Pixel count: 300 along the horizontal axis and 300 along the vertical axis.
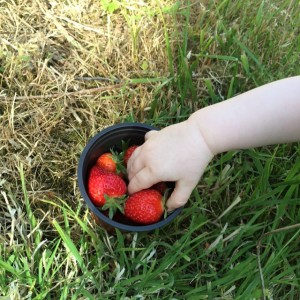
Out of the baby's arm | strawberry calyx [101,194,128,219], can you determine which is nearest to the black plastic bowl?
strawberry calyx [101,194,128,219]

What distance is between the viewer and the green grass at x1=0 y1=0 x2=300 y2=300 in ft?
4.01

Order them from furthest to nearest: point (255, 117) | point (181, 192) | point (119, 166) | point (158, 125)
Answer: point (158, 125), point (119, 166), point (181, 192), point (255, 117)

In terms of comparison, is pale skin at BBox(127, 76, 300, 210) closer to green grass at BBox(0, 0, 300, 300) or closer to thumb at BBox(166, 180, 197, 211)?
thumb at BBox(166, 180, 197, 211)

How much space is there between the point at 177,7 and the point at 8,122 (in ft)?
2.28

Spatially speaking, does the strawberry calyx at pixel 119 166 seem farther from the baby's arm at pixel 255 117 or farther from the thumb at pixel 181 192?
the baby's arm at pixel 255 117

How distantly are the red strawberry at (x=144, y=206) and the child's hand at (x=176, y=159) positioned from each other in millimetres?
32

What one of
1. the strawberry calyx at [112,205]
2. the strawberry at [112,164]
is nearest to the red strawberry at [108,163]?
the strawberry at [112,164]

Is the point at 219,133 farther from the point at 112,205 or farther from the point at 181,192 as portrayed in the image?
the point at 112,205

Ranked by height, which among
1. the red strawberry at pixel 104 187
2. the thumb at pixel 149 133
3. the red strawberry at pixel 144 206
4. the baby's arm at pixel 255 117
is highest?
the baby's arm at pixel 255 117

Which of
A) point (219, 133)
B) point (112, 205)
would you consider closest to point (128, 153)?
point (112, 205)

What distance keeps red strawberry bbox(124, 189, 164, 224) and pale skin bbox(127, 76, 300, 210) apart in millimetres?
38

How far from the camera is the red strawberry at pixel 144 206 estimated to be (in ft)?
3.89

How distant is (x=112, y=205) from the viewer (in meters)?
1.18

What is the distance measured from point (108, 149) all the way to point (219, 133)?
39 centimetres
